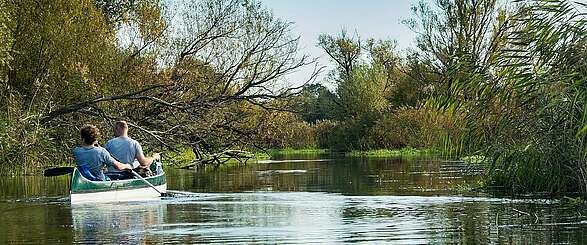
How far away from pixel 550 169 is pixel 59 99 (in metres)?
18.0

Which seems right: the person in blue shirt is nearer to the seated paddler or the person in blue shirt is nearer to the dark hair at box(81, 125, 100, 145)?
the dark hair at box(81, 125, 100, 145)

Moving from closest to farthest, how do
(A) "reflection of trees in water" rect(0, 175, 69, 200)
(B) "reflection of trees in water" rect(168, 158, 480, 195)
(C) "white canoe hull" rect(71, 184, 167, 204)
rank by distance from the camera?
1. (C) "white canoe hull" rect(71, 184, 167, 204)
2. (B) "reflection of trees in water" rect(168, 158, 480, 195)
3. (A) "reflection of trees in water" rect(0, 175, 69, 200)

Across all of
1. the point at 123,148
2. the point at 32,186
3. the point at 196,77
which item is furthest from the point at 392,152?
the point at 123,148

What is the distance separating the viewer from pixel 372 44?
6788 cm

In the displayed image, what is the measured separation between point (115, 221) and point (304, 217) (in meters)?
2.60

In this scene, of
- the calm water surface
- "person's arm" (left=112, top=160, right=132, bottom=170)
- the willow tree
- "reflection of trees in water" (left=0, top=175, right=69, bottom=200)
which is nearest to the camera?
the calm water surface

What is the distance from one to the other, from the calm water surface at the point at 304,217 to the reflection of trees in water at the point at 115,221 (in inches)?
0.5

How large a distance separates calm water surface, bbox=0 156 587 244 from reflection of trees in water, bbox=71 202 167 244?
12mm

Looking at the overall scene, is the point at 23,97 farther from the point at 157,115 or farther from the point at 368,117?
the point at 368,117

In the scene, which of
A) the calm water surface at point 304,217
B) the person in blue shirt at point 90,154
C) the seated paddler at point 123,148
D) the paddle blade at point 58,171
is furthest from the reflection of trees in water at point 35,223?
the seated paddler at point 123,148

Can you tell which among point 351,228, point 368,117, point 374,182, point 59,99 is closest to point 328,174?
point 374,182

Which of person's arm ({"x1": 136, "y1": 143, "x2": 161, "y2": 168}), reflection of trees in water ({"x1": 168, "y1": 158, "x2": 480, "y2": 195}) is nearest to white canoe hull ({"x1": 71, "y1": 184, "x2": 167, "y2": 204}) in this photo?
person's arm ({"x1": 136, "y1": 143, "x2": 161, "y2": 168})

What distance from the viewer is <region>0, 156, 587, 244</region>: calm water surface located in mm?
11305

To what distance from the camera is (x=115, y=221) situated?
13.9 meters
